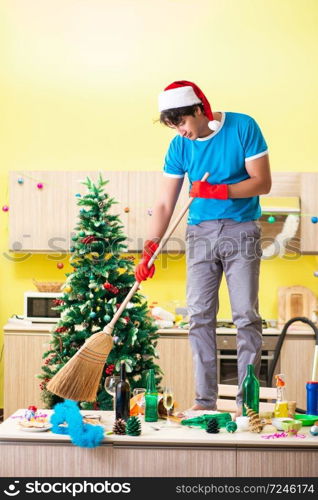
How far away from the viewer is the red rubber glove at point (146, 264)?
3.58 m

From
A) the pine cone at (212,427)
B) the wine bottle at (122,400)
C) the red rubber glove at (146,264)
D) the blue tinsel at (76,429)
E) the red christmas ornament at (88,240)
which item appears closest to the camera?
the blue tinsel at (76,429)

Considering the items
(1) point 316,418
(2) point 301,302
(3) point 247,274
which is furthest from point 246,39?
(1) point 316,418

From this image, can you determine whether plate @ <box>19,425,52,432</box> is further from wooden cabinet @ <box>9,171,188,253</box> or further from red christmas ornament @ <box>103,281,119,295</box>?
wooden cabinet @ <box>9,171,188,253</box>

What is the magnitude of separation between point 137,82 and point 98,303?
97.3 inches

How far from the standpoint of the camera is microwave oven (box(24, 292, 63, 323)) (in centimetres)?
583

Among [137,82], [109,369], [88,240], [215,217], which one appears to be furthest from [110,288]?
[137,82]

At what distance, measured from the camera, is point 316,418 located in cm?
325

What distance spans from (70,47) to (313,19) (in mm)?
1909

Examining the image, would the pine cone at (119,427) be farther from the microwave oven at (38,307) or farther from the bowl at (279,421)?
the microwave oven at (38,307)

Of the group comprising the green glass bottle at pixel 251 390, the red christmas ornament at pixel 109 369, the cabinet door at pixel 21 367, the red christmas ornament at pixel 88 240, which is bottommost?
the cabinet door at pixel 21 367

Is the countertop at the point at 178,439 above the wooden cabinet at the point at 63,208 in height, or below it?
below

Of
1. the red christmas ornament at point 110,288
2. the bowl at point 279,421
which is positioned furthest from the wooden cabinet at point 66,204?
the bowl at point 279,421

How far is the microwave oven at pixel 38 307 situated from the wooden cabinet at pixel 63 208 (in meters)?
0.35

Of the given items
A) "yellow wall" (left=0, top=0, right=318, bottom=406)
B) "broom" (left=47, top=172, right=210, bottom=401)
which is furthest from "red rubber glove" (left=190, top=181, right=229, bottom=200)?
A: "yellow wall" (left=0, top=0, right=318, bottom=406)
